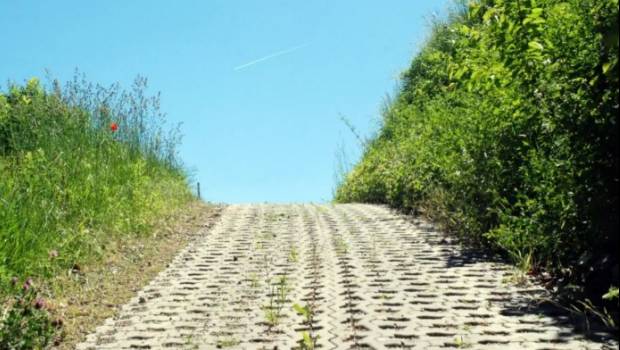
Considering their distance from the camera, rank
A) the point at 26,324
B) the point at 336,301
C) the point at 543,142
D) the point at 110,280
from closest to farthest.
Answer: the point at 26,324, the point at 336,301, the point at 543,142, the point at 110,280

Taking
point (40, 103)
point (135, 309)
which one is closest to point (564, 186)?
point (135, 309)

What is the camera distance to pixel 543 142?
724cm

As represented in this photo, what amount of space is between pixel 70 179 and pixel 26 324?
3.95 metres

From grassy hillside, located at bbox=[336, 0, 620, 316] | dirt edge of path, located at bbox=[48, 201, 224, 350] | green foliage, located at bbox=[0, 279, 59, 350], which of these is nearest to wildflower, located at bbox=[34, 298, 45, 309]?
green foliage, located at bbox=[0, 279, 59, 350]

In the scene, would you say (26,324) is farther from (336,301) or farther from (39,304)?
(336,301)

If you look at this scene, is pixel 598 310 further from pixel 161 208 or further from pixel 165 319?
pixel 161 208

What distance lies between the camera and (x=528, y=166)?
7.73 meters

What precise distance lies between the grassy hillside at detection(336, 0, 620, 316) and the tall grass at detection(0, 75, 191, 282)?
436 cm

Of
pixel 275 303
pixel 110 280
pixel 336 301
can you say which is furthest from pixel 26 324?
pixel 336 301

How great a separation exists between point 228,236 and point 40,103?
3643 mm

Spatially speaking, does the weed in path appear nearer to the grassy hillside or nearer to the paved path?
the paved path

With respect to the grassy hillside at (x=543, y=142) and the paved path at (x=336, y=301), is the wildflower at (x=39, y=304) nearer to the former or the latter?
the paved path at (x=336, y=301)

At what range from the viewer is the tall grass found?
7.13 meters

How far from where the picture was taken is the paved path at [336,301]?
5.45 metres
